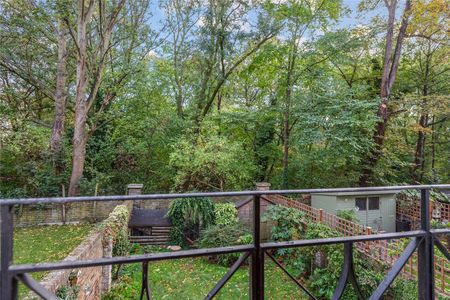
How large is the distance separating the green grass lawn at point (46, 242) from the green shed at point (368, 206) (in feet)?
24.1

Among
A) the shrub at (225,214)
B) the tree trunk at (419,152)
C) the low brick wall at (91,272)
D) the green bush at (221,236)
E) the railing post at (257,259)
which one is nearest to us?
the railing post at (257,259)

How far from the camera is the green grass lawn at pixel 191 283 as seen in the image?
581cm

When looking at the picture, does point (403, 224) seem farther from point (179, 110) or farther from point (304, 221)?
point (179, 110)

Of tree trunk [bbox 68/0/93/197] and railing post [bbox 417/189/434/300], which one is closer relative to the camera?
railing post [bbox 417/189/434/300]

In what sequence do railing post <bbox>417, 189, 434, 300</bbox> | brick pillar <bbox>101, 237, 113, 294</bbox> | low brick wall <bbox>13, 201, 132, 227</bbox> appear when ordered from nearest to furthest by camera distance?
1. railing post <bbox>417, 189, 434, 300</bbox>
2. brick pillar <bbox>101, 237, 113, 294</bbox>
3. low brick wall <bbox>13, 201, 132, 227</bbox>

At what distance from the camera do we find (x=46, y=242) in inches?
271

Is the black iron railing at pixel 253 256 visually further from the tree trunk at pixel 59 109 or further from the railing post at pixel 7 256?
the tree trunk at pixel 59 109

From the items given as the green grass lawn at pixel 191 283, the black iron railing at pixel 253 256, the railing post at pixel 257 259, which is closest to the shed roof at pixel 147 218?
the green grass lawn at pixel 191 283

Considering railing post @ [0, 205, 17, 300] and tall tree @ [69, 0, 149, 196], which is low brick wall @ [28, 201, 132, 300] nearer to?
railing post @ [0, 205, 17, 300]

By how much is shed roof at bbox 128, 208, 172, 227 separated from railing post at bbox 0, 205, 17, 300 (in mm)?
8616

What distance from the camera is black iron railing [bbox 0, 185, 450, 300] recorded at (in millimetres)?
830

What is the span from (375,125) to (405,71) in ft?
13.9

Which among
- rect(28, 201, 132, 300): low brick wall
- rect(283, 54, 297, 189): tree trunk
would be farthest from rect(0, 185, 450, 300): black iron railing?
rect(283, 54, 297, 189): tree trunk

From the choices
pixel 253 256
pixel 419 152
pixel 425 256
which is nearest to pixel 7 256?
pixel 253 256
